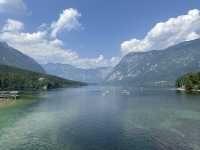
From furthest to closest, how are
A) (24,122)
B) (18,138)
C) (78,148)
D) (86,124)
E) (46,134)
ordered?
1. (24,122)
2. (86,124)
3. (46,134)
4. (18,138)
5. (78,148)

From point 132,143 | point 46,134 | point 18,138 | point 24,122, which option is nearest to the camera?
point 132,143

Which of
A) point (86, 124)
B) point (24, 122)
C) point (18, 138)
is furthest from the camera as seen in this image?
point (24, 122)

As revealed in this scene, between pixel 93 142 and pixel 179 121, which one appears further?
pixel 179 121

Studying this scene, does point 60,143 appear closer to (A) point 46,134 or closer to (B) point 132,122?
(A) point 46,134

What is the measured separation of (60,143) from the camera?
162ft

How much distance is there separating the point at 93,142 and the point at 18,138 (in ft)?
61.9


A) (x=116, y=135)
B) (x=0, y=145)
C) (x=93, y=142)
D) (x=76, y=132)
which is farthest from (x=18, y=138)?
(x=116, y=135)

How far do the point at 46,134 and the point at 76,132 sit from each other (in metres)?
7.83

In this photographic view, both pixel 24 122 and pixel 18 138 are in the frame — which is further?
pixel 24 122

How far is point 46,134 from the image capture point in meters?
57.9

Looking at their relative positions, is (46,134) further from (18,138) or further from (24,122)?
(24,122)

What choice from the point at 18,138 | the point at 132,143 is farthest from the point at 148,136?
the point at 18,138

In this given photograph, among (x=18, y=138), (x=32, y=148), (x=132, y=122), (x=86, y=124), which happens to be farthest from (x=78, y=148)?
(x=132, y=122)

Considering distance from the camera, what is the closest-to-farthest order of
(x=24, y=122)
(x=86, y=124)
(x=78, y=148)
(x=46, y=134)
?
(x=78, y=148), (x=46, y=134), (x=86, y=124), (x=24, y=122)
